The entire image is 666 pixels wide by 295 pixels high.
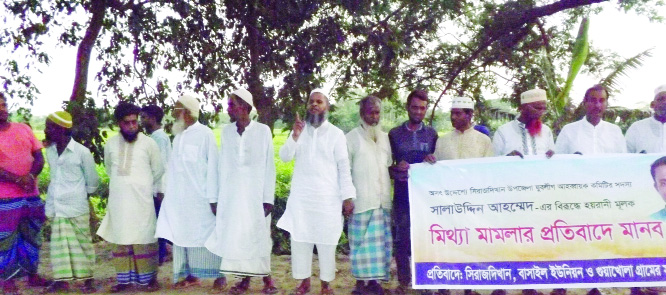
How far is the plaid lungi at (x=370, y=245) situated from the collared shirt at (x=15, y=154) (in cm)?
300

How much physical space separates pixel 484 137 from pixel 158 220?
2892mm

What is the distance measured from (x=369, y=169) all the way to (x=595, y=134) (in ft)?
6.04

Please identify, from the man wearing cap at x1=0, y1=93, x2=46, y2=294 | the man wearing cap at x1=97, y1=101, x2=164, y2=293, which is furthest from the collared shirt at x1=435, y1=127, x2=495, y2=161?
the man wearing cap at x1=0, y1=93, x2=46, y2=294

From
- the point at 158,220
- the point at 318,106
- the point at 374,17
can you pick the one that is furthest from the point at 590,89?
the point at 158,220

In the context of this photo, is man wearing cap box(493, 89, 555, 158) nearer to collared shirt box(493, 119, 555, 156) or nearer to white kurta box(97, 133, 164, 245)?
collared shirt box(493, 119, 555, 156)

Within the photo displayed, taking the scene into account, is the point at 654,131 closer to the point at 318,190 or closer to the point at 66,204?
the point at 318,190

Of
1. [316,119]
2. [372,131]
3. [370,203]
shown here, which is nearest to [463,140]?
[372,131]

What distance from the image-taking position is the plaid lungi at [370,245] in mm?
5309

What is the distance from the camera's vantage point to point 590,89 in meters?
5.21

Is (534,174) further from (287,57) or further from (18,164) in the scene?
(18,164)

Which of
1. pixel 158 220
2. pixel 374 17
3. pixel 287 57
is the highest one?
pixel 374 17

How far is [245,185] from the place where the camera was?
5.48 m

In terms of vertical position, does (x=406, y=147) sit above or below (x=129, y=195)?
above

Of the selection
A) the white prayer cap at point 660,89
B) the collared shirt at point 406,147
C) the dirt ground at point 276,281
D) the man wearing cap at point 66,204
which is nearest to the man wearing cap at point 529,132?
the collared shirt at point 406,147
